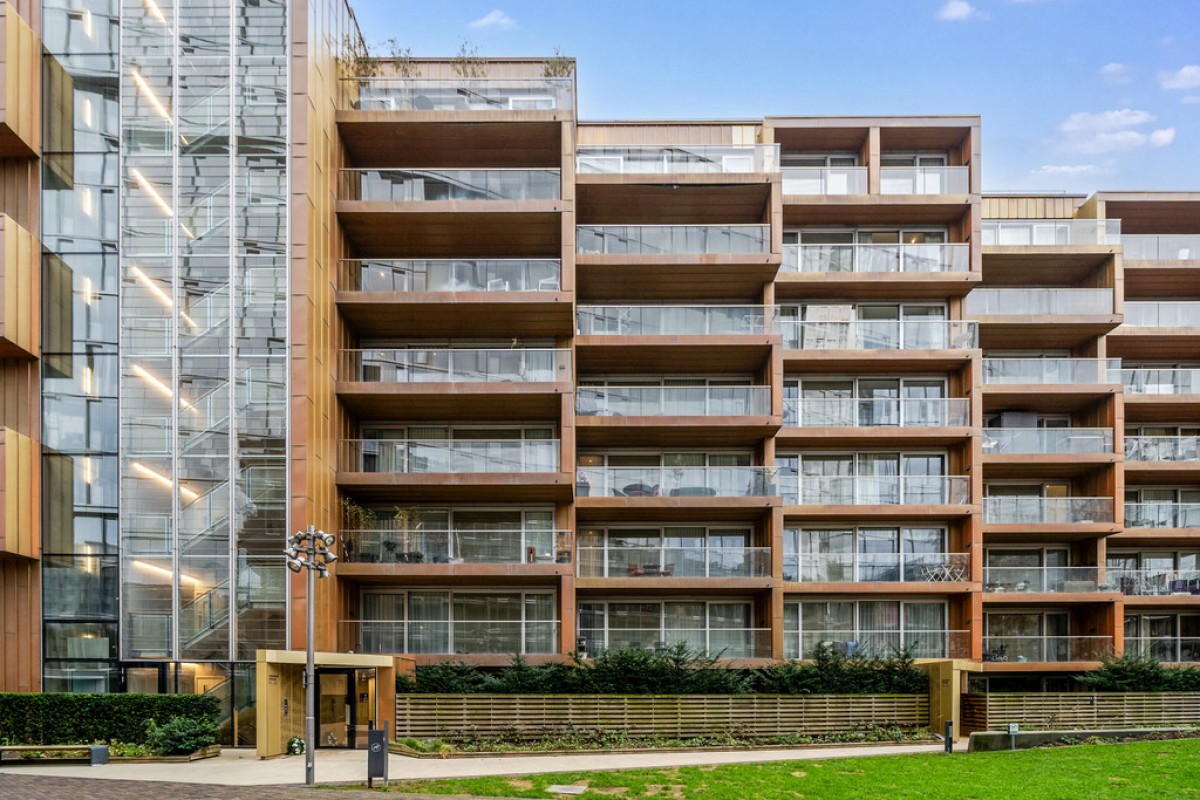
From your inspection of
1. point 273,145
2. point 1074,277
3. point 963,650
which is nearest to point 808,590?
point 963,650

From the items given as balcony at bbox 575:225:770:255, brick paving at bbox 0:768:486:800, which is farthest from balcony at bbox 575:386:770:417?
brick paving at bbox 0:768:486:800

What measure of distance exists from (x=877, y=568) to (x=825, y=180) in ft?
40.1

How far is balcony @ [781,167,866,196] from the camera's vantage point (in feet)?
106

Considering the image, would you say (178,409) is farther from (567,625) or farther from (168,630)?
(567,625)

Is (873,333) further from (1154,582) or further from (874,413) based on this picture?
(1154,582)

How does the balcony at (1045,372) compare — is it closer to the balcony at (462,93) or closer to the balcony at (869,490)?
the balcony at (869,490)

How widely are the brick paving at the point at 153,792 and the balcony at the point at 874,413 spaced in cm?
1785

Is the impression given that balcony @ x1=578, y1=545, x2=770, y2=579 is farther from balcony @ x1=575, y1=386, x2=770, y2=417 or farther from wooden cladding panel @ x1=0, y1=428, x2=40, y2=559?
wooden cladding panel @ x1=0, y1=428, x2=40, y2=559

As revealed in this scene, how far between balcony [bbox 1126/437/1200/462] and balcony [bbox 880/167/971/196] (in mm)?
10374

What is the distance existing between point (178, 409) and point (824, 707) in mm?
17545

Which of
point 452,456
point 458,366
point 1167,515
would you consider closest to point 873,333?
point 1167,515

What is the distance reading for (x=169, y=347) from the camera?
82.1ft

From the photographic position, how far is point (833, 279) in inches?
1240

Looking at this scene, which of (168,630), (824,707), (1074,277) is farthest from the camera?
(1074,277)
